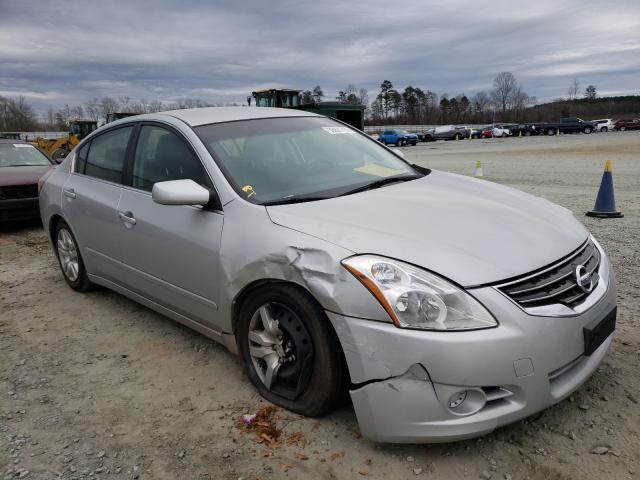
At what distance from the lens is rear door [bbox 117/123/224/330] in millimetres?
2965

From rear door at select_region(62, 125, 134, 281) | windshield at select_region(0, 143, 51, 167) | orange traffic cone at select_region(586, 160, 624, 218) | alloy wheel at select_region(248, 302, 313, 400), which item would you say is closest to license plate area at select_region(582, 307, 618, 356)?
alloy wheel at select_region(248, 302, 313, 400)

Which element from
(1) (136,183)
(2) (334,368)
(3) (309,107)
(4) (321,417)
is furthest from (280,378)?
(3) (309,107)

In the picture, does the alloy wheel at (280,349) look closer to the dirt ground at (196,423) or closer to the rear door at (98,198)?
the dirt ground at (196,423)

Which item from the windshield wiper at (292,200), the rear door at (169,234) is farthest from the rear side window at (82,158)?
the windshield wiper at (292,200)

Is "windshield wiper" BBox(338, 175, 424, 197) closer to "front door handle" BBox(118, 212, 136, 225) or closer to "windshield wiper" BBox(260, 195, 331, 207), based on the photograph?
"windshield wiper" BBox(260, 195, 331, 207)

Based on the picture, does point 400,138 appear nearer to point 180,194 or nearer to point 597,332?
point 180,194

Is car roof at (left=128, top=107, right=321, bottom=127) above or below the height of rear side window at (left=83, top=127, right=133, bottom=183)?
above

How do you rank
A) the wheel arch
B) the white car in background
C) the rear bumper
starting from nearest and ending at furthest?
the wheel arch → the rear bumper → the white car in background

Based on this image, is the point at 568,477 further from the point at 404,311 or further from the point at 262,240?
the point at 262,240

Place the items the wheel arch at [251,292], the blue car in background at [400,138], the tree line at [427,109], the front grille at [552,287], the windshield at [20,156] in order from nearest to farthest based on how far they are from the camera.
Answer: the front grille at [552,287]
the wheel arch at [251,292]
the windshield at [20,156]
the blue car in background at [400,138]
the tree line at [427,109]

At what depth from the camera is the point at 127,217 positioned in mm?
3566

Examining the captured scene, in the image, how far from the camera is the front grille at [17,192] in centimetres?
805

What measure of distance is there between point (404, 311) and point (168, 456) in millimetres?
1301

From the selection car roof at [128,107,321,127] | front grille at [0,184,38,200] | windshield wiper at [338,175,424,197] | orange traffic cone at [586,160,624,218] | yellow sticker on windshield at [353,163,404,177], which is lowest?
orange traffic cone at [586,160,624,218]
